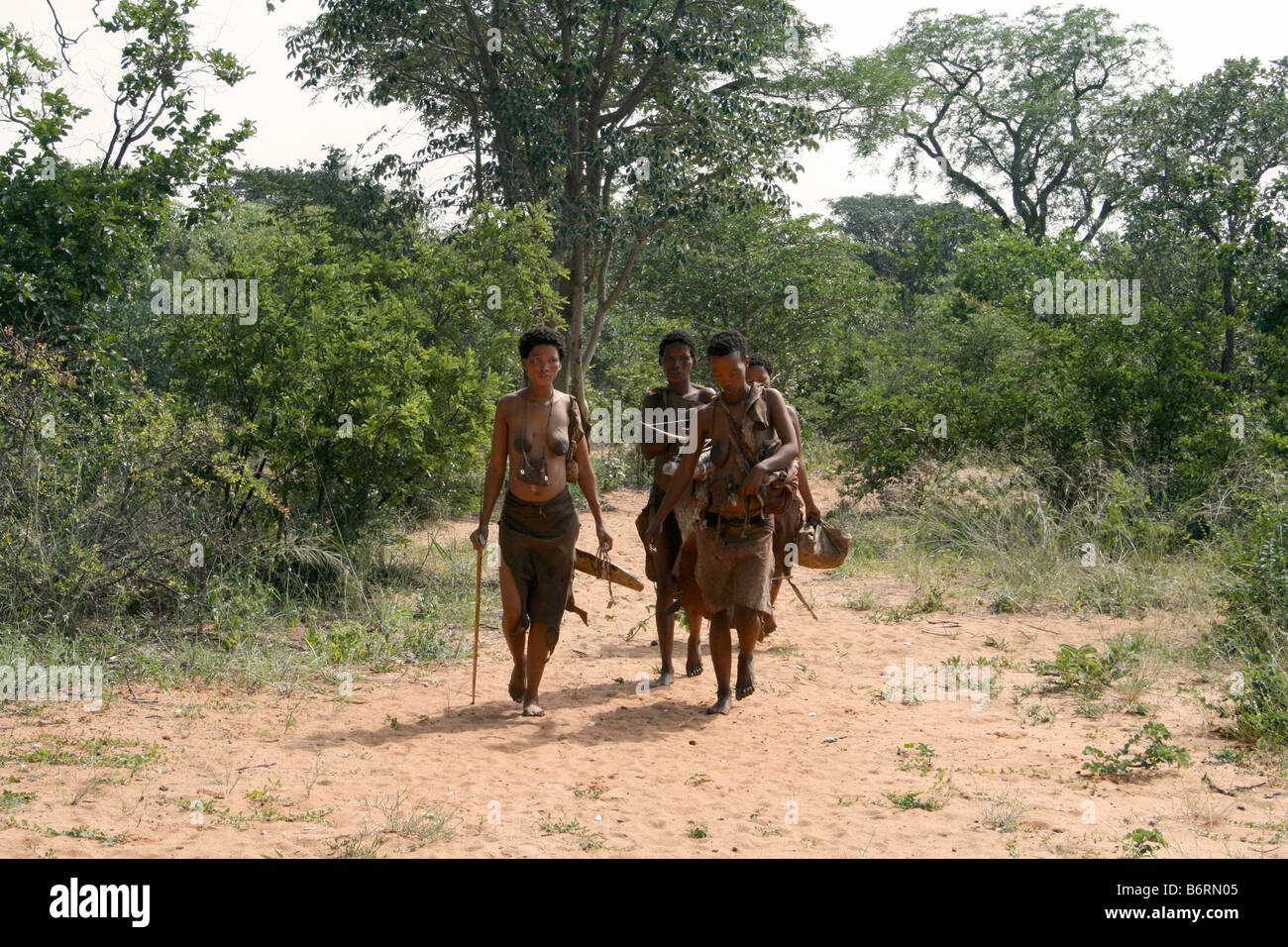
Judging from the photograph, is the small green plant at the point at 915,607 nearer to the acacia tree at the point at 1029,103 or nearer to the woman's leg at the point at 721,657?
the woman's leg at the point at 721,657

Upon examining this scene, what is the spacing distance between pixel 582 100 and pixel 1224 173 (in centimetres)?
710

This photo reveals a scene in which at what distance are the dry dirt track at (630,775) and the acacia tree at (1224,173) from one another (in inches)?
213

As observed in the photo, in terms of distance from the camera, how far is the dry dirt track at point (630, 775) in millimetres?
4238

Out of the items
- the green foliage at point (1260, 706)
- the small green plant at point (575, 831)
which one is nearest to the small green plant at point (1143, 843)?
the green foliage at point (1260, 706)

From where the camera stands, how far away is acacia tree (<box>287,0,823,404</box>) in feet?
43.1

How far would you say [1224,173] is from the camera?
1097 cm

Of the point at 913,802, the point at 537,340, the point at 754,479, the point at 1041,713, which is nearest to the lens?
the point at 913,802

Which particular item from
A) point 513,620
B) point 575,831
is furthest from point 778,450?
point 575,831

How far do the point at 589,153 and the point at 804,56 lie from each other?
616cm

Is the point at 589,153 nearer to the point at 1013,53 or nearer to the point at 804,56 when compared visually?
the point at 804,56

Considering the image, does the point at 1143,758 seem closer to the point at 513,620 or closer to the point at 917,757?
the point at 917,757
